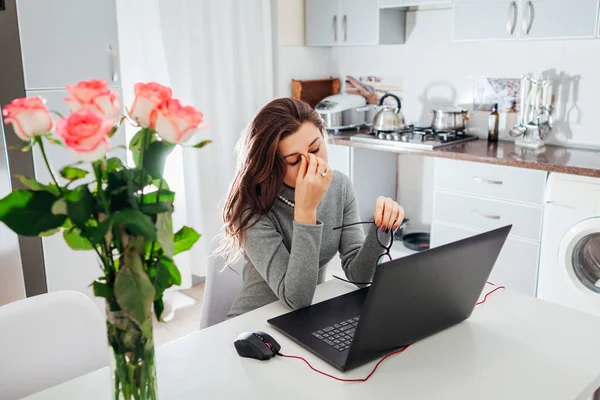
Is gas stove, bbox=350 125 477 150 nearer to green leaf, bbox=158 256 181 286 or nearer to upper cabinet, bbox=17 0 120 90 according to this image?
upper cabinet, bbox=17 0 120 90

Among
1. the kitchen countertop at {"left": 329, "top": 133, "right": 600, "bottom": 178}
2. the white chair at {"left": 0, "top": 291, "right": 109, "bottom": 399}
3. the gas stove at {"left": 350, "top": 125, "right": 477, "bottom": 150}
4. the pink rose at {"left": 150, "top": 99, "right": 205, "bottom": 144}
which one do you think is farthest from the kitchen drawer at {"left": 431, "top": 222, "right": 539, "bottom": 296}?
the pink rose at {"left": 150, "top": 99, "right": 205, "bottom": 144}

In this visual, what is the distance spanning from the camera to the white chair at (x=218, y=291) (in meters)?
1.70

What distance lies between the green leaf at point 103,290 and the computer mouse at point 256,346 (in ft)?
1.47

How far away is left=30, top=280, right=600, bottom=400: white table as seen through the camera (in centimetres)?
109

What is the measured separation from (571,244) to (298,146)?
165 cm

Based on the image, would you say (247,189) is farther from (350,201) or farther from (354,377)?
(354,377)

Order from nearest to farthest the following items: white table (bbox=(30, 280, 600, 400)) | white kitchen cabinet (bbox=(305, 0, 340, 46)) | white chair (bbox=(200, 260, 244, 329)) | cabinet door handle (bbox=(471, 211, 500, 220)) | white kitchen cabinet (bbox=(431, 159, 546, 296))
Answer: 1. white table (bbox=(30, 280, 600, 400))
2. white chair (bbox=(200, 260, 244, 329))
3. white kitchen cabinet (bbox=(431, 159, 546, 296))
4. cabinet door handle (bbox=(471, 211, 500, 220))
5. white kitchen cabinet (bbox=(305, 0, 340, 46))

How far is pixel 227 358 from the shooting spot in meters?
1.21

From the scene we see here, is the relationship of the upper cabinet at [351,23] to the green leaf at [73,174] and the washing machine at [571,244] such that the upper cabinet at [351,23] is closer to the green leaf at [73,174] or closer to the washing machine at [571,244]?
the washing machine at [571,244]

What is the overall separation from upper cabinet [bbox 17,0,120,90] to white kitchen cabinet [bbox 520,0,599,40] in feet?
6.52

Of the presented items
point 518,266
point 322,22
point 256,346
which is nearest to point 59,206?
point 256,346

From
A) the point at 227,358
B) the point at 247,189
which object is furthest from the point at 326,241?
the point at 227,358

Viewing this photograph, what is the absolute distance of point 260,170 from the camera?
158 centimetres

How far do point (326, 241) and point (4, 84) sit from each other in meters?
1.60
